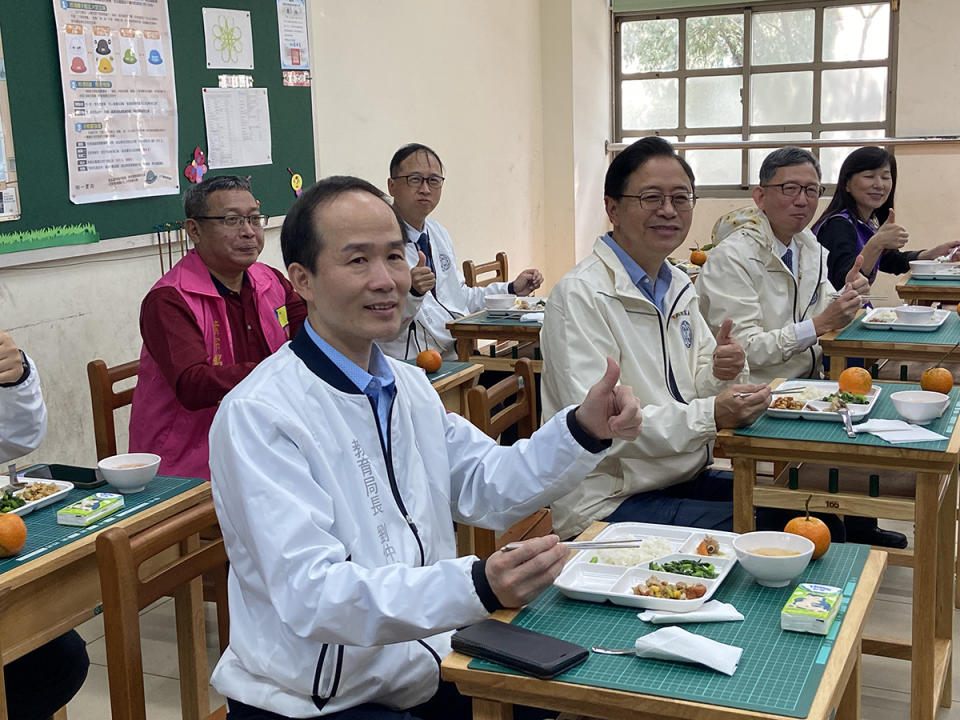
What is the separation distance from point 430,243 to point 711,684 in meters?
3.36

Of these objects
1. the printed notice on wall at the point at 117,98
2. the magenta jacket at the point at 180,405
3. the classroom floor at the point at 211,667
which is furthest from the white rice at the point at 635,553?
the printed notice on wall at the point at 117,98

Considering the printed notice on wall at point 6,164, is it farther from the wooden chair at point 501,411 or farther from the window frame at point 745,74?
the window frame at point 745,74

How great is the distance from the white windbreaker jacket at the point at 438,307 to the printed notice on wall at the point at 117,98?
1042 mm

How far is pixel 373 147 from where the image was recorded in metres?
5.39

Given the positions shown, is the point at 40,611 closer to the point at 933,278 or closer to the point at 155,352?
the point at 155,352

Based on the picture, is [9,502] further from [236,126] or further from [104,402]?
[236,126]

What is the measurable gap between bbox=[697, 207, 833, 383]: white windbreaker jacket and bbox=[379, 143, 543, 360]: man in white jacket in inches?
45.9

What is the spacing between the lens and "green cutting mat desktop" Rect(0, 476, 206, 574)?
6.17 ft

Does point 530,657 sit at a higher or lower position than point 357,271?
lower

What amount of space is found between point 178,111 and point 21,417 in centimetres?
207

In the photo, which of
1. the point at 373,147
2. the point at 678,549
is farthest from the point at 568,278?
the point at 373,147

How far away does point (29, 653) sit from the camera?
206cm

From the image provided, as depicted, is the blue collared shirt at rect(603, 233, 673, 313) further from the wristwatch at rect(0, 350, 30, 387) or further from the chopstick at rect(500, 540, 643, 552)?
the wristwatch at rect(0, 350, 30, 387)

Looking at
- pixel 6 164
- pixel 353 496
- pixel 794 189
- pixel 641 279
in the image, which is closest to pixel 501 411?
pixel 641 279
